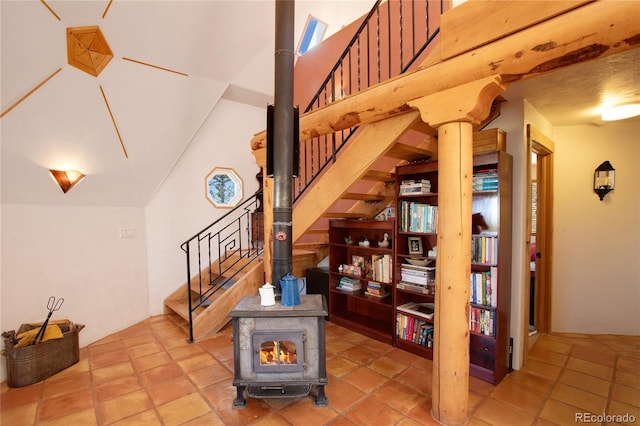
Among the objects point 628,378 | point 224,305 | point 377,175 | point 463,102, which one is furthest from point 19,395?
point 628,378

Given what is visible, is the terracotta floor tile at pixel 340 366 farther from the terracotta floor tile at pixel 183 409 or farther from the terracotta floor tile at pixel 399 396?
the terracotta floor tile at pixel 183 409

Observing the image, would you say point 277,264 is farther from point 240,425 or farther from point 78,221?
point 78,221

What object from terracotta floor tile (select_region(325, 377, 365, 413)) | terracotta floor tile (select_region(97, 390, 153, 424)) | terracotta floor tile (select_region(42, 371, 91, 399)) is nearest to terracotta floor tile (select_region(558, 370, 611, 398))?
terracotta floor tile (select_region(325, 377, 365, 413))

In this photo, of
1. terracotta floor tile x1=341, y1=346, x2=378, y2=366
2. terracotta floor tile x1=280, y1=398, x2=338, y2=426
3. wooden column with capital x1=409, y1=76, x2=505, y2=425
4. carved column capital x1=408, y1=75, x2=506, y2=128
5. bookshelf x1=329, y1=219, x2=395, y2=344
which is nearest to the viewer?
carved column capital x1=408, y1=75, x2=506, y2=128

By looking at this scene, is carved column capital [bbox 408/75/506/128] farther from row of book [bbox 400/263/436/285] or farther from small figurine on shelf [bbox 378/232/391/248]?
small figurine on shelf [bbox 378/232/391/248]

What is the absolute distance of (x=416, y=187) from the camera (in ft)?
9.43

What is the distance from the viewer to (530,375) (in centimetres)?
248

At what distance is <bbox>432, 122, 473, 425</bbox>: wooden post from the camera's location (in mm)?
1845

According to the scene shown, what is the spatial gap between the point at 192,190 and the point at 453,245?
147 inches

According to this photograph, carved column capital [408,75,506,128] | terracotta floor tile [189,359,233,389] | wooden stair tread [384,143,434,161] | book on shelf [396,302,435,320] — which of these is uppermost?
carved column capital [408,75,506,128]

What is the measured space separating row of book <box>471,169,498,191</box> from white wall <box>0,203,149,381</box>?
3.91m

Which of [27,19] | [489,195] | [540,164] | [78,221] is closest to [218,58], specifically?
[27,19]

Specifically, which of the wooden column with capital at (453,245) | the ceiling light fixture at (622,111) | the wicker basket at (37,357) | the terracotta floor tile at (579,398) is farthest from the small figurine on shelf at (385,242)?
the wicker basket at (37,357)

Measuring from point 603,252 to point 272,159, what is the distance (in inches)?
144
